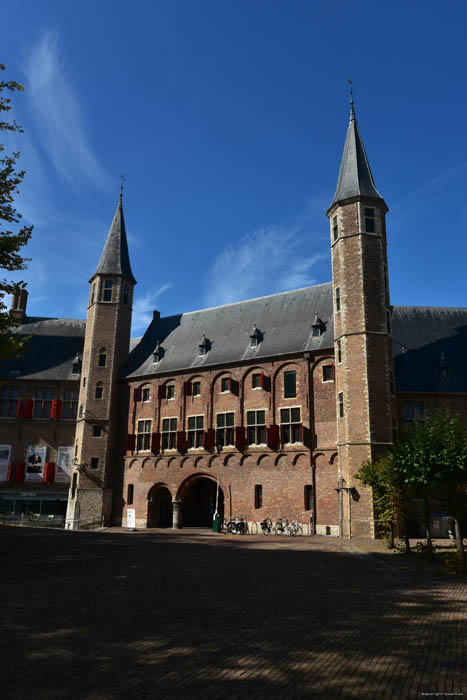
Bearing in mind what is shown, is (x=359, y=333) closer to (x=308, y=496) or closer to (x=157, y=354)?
(x=308, y=496)

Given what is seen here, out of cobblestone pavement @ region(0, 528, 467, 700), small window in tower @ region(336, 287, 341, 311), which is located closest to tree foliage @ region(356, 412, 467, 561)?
cobblestone pavement @ region(0, 528, 467, 700)

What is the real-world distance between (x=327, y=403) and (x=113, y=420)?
49.4ft

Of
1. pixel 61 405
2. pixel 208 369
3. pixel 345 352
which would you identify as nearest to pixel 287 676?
pixel 345 352

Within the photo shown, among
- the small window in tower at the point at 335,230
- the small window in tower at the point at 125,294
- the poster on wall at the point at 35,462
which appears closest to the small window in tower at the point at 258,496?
the small window in tower at the point at 335,230

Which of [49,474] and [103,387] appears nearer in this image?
[103,387]

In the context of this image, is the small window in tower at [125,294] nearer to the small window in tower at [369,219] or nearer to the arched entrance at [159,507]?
the arched entrance at [159,507]

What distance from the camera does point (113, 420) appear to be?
34.7 meters

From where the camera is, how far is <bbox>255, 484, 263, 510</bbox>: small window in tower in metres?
27.9

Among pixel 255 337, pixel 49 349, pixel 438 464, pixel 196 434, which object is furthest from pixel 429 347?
pixel 49 349

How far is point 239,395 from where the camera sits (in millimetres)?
30250

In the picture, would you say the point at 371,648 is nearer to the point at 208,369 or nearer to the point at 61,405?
the point at 208,369

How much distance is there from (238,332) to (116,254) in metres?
11.4

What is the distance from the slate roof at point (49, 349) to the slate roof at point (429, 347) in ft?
73.8

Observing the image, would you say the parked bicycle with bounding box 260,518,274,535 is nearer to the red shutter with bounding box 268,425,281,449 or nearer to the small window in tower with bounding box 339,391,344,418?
the red shutter with bounding box 268,425,281,449
